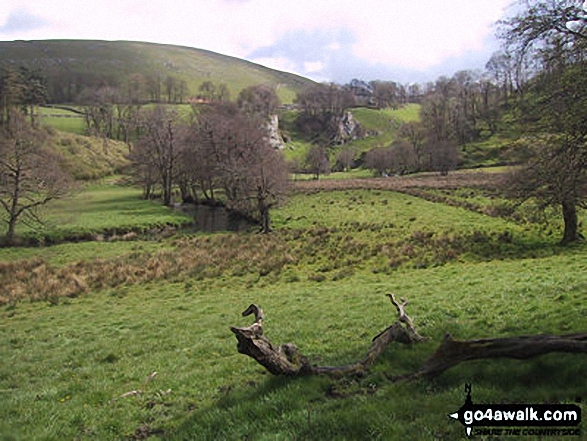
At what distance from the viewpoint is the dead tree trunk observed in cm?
629

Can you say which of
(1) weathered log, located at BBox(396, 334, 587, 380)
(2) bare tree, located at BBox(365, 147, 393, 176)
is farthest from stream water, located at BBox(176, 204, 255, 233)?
(2) bare tree, located at BBox(365, 147, 393, 176)

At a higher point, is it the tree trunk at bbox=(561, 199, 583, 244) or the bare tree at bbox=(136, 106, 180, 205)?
the bare tree at bbox=(136, 106, 180, 205)

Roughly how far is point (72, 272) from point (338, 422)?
2683cm

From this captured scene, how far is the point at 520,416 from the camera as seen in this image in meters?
5.34

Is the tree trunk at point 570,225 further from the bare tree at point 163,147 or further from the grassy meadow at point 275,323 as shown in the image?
the bare tree at point 163,147

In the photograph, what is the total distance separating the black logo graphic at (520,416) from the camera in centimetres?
500

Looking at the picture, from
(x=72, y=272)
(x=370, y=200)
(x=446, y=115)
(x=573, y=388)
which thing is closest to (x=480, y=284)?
(x=573, y=388)

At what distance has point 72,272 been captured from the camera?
27.7m

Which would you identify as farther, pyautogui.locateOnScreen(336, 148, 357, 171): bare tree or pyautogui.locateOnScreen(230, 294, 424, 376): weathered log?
pyautogui.locateOnScreen(336, 148, 357, 171): bare tree

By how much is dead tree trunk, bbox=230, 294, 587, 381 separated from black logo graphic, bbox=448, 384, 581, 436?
3.24 feet

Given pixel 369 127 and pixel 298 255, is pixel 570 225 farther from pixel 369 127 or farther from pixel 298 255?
pixel 369 127

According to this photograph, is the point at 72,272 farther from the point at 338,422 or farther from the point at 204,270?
the point at 338,422

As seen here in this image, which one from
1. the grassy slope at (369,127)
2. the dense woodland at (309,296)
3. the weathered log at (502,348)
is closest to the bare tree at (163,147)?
the dense woodland at (309,296)

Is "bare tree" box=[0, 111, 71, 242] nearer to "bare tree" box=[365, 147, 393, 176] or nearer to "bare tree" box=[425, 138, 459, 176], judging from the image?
"bare tree" box=[425, 138, 459, 176]
